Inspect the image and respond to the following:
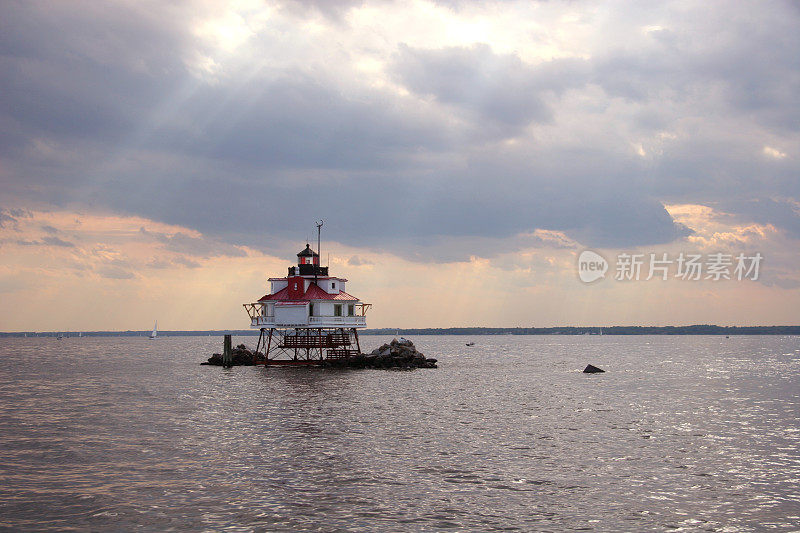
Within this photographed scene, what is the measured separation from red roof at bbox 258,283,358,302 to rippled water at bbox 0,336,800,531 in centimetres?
2757

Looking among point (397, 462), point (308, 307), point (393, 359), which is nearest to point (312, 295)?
point (308, 307)

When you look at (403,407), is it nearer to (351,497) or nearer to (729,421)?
(729,421)

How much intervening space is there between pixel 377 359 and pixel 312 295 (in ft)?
43.3

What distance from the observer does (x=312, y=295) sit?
265ft

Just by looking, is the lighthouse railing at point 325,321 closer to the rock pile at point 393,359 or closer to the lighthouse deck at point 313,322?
the lighthouse deck at point 313,322

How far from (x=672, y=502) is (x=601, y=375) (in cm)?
6286

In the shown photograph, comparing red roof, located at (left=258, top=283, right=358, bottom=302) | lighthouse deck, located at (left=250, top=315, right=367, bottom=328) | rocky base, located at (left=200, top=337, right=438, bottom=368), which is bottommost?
rocky base, located at (left=200, top=337, right=438, bottom=368)

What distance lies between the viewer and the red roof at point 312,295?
80.3 meters

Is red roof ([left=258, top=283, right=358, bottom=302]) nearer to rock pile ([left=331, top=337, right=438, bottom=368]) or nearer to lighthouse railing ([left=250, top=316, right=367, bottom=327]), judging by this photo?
lighthouse railing ([left=250, top=316, right=367, bottom=327])

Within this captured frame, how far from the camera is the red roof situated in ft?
263

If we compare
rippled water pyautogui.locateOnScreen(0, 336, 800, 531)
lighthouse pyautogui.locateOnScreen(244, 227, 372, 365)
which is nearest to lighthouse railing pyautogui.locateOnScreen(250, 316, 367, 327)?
lighthouse pyautogui.locateOnScreen(244, 227, 372, 365)

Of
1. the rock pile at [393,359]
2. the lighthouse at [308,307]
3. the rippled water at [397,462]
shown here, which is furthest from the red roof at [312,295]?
the rippled water at [397,462]

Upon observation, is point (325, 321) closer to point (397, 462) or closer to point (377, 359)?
point (377, 359)

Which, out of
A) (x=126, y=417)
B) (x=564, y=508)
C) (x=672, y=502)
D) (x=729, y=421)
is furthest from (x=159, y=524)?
(x=729, y=421)
